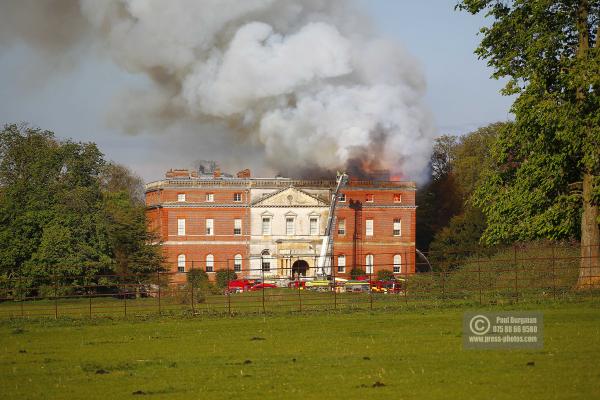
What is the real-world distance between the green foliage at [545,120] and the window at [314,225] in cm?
4794

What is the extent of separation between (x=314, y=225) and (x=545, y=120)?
51.8 metres

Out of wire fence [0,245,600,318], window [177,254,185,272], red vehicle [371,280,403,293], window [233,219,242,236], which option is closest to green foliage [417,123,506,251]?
window [233,219,242,236]

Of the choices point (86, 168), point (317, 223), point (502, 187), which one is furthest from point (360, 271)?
point (502, 187)

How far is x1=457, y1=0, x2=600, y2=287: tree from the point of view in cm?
3114

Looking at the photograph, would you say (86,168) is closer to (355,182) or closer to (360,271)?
(360,271)

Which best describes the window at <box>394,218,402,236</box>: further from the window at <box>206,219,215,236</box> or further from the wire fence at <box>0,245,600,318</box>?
the wire fence at <box>0,245,600,318</box>

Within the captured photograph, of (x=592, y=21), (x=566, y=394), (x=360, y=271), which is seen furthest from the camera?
(x=360, y=271)

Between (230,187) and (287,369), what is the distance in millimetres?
66748

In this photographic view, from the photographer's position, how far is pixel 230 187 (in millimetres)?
82312

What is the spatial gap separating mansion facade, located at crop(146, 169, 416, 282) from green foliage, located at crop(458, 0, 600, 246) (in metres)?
47.7

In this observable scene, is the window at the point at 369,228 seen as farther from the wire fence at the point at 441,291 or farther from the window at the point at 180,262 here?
the wire fence at the point at 441,291

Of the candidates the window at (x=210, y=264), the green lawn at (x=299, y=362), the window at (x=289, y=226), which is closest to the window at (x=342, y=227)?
the window at (x=289, y=226)

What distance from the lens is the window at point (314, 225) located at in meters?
81.9

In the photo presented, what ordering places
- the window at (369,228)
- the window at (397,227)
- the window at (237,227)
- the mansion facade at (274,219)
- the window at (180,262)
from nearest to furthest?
1. the window at (180,262)
2. the mansion facade at (274,219)
3. the window at (237,227)
4. the window at (369,228)
5. the window at (397,227)
